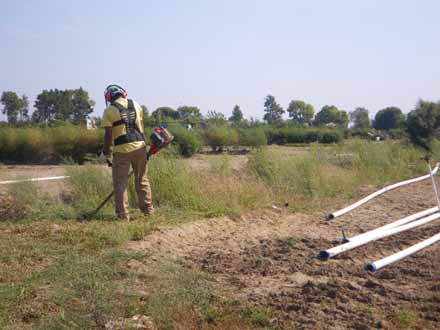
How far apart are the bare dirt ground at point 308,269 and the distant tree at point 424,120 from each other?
19843mm

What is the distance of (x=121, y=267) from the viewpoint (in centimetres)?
480

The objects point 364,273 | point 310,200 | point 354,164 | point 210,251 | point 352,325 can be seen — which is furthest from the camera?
point 354,164

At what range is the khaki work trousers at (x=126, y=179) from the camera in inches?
273

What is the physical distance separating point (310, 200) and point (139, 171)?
3729 millimetres

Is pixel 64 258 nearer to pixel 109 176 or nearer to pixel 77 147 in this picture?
pixel 109 176

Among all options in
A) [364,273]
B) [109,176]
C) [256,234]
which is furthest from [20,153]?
[364,273]

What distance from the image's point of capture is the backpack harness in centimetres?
695

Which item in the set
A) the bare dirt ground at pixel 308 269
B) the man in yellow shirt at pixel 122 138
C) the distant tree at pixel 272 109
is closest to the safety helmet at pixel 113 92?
the man in yellow shirt at pixel 122 138

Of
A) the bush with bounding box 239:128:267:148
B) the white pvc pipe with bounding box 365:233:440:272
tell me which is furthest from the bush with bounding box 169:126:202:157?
the white pvc pipe with bounding box 365:233:440:272

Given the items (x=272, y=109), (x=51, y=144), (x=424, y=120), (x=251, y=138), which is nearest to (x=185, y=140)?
(x=51, y=144)

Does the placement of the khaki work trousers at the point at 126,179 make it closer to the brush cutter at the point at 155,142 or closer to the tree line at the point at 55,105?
the brush cutter at the point at 155,142

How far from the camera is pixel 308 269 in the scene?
4.95 metres

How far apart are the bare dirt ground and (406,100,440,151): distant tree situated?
19843 millimetres

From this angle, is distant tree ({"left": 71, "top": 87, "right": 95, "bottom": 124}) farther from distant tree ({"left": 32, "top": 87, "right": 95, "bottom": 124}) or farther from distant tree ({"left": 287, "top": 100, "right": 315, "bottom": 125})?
distant tree ({"left": 287, "top": 100, "right": 315, "bottom": 125})
